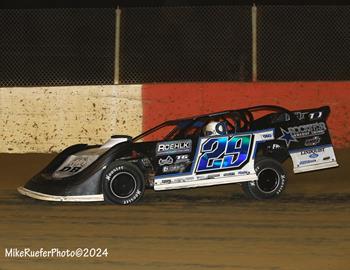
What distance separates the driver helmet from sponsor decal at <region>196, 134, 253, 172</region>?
112mm

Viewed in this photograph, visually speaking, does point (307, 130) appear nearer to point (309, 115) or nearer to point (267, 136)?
point (309, 115)

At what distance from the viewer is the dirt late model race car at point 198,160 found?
348 inches

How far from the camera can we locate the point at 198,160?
356 inches

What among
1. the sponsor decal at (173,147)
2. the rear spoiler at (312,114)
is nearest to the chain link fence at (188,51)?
the rear spoiler at (312,114)

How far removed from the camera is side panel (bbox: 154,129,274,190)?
8.98 m

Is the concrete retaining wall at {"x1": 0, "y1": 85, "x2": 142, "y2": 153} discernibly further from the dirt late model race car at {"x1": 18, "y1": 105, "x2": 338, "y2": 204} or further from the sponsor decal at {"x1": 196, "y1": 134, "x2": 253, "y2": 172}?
the sponsor decal at {"x1": 196, "y1": 134, "x2": 253, "y2": 172}

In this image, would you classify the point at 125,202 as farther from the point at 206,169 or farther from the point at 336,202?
the point at 336,202

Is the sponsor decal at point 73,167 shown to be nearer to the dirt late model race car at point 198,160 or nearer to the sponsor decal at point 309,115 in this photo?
the dirt late model race car at point 198,160

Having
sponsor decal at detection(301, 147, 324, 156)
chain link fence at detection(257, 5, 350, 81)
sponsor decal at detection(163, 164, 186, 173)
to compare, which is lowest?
sponsor decal at detection(163, 164, 186, 173)

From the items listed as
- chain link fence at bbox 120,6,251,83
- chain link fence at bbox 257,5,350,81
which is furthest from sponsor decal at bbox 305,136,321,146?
chain link fence at bbox 120,6,251,83

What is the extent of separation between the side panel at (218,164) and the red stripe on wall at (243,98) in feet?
12.2

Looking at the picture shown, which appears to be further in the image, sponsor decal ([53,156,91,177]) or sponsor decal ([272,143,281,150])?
sponsor decal ([272,143,281,150])

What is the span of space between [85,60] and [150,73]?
342cm

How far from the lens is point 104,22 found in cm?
1385
